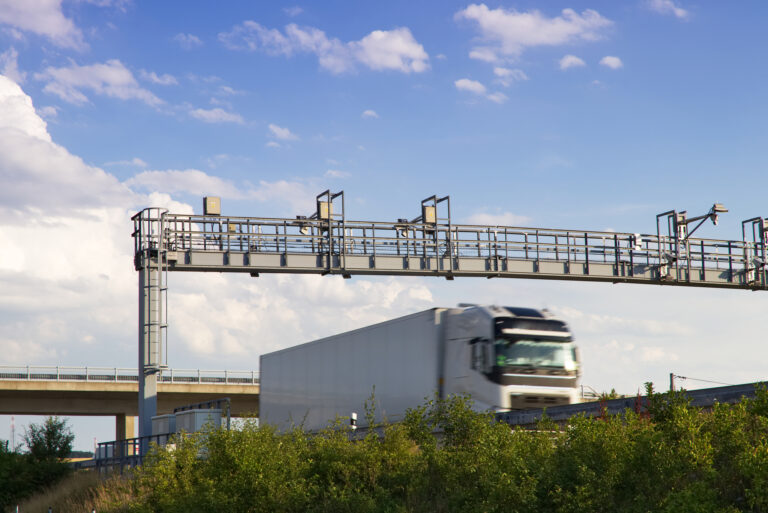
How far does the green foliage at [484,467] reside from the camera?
1299 cm

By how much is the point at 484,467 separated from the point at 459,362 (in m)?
8.98

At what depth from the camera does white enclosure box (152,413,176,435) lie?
3469 centimetres

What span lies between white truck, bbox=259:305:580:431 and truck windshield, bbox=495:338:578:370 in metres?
0.02

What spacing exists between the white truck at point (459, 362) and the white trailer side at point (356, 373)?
3cm

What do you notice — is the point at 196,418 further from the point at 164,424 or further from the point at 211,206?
the point at 211,206

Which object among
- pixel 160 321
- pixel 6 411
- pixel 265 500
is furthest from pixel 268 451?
pixel 6 411

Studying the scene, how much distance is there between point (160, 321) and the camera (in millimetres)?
36469

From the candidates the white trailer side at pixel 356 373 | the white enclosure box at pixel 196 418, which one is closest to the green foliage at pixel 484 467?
the white trailer side at pixel 356 373

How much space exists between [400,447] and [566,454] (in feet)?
17.5

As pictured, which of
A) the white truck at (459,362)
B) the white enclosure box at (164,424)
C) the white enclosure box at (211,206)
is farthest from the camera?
the white enclosure box at (211,206)

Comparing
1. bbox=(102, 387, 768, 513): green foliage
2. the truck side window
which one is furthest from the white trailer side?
bbox=(102, 387, 768, 513): green foliage

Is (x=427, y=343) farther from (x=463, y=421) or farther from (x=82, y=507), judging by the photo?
(x=82, y=507)

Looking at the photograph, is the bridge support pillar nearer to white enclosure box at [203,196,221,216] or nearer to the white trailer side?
white enclosure box at [203,196,221,216]

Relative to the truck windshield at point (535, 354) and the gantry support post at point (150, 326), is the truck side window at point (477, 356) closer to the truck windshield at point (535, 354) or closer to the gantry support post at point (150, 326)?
the truck windshield at point (535, 354)
